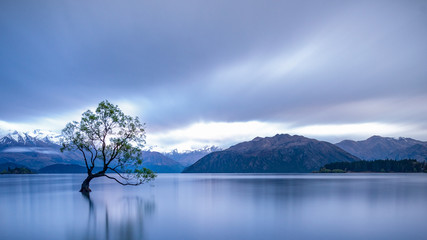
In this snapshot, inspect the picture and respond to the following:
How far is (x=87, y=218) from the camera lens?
2783cm

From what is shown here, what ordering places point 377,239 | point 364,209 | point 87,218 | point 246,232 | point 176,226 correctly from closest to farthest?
point 377,239
point 246,232
point 176,226
point 87,218
point 364,209

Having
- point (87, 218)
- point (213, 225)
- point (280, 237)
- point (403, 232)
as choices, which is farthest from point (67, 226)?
point (403, 232)

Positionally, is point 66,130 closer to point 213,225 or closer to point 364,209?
point 213,225

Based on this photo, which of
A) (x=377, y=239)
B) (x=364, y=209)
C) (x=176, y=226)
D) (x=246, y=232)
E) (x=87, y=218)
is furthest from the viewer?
(x=364, y=209)

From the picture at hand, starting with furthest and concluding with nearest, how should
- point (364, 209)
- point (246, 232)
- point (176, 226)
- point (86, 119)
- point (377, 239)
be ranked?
point (86, 119) < point (364, 209) < point (176, 226) < point (246, 232) < point (377, 239)

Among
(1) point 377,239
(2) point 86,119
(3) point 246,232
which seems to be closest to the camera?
(1) point 377,239

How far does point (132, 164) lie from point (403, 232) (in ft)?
153

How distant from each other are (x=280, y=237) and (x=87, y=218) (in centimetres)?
1910

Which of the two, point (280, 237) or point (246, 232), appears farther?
point (246, 232)

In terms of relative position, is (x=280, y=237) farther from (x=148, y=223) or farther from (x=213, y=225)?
(x=148, y=223)

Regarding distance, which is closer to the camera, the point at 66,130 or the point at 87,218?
the point at 87,218

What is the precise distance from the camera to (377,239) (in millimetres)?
18984

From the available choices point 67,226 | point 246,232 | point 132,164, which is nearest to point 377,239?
point 246,232

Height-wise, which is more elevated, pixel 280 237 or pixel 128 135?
pixel 128 135
